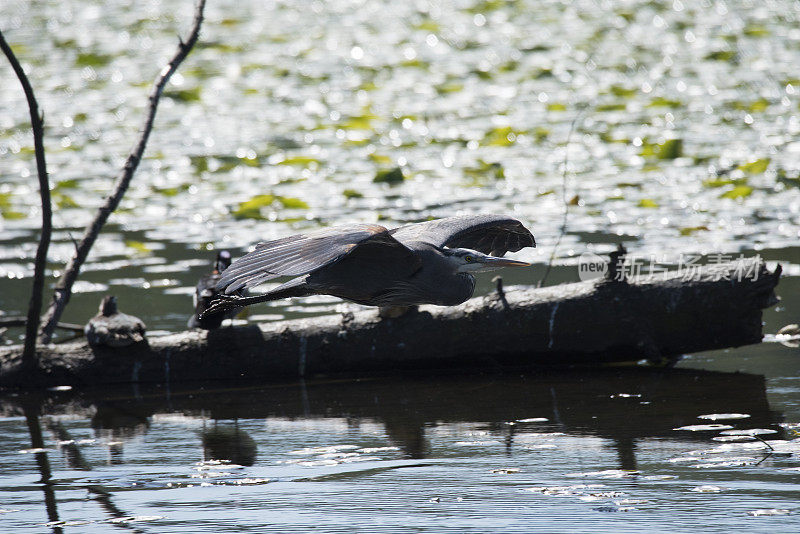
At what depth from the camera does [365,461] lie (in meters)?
5.68

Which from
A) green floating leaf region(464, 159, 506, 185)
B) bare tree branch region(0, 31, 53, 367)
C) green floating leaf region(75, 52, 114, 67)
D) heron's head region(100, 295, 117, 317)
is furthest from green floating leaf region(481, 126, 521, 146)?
green floating leaf region(75, 52, 114, 67)

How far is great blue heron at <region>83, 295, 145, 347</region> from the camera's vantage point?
24.2ft

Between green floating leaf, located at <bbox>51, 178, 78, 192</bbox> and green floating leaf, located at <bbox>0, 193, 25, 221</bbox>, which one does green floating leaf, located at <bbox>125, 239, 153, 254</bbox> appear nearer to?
green floating leaf, located at <bbox>0, 193, 25, 221</bbox>

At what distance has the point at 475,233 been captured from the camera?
6227mm

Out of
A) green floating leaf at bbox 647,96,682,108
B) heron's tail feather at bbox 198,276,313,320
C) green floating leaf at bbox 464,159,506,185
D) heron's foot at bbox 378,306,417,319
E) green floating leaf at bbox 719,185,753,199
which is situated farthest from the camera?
green floating leaf at bbox 647,96,682,108

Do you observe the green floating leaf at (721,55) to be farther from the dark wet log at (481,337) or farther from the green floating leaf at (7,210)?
the dark wet log at (481,337)

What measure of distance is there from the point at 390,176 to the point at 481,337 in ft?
16.6

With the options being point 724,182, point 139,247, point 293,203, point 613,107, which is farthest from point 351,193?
point 613,107

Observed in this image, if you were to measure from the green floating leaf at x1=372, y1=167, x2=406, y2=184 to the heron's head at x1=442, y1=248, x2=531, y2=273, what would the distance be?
6.36m

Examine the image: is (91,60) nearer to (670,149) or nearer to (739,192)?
(670,149)

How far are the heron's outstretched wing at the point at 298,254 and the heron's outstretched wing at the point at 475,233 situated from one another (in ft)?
1.65

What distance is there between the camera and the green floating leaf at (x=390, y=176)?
12078 millimetres

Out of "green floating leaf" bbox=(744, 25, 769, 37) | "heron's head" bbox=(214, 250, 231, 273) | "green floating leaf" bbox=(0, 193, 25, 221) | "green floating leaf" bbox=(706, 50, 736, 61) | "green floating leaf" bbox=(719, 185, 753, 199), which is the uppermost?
"green floating leaf" bbox=(744, 25, 769, 37)

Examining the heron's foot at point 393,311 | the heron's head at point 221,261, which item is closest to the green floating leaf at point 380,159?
the heron's head at point 221,261
